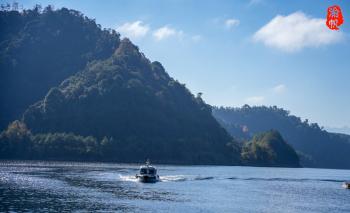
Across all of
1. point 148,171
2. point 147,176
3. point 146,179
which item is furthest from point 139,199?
point 148,171

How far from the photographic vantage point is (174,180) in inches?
5896

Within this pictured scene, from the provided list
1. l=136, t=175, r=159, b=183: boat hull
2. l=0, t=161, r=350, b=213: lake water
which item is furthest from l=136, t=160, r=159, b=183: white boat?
l=0, t=161, r=350, b=213: lake water

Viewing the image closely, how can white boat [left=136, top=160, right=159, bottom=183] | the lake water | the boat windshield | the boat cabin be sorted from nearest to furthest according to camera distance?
the lake water < white boat [left=136, top=160, right=159, bottom=183] < the boat cabin < the boat windshield

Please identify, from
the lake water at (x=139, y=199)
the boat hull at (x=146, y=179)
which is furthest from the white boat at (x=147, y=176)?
the lake water at (x=139, y=199)

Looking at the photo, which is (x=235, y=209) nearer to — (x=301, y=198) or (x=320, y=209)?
(x=320, y=209)

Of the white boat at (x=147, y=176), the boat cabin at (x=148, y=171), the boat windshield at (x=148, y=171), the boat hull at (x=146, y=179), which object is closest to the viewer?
the boat hull at (x=146, y=179)

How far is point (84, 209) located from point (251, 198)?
143 feet

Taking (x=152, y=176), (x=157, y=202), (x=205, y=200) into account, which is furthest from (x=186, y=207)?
(x=152, y=176)

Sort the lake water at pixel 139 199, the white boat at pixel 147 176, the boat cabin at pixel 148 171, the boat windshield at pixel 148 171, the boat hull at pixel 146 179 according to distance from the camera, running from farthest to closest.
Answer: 1. the boat windshield at pixel 148 171
2. the boat cabin at pixel 148 171
3. the white boat at pixel 147 176
4. the boat hull at pixel 146 179
5. the lake water at pixel 139 199

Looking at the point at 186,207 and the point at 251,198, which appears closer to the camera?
the point at 186,207

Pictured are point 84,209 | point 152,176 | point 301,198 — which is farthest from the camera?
A: point 152,176

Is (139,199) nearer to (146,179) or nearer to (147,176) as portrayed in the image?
(146,179)

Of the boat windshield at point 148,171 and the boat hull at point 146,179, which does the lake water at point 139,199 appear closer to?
the boat hull at point 146,179

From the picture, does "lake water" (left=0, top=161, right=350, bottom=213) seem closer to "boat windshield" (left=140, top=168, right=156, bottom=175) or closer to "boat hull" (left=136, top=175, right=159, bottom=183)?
"boat hull" (left=136, top=175, right=159, bottom=183)
